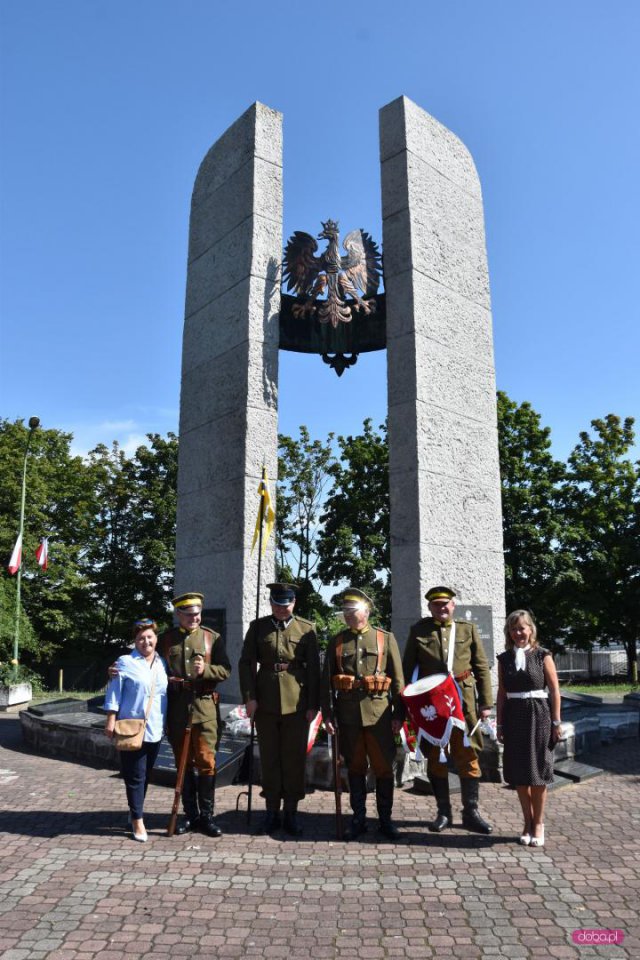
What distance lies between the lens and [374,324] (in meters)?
9.37

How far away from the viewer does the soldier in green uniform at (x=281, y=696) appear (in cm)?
506

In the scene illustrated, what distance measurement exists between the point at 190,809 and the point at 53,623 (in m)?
23.5

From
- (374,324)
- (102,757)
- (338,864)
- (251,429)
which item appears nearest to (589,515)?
(374,324)

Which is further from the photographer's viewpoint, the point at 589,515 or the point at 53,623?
the point at 53,623

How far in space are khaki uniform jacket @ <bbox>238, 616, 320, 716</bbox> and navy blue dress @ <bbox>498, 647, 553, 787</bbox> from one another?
4.38 ft

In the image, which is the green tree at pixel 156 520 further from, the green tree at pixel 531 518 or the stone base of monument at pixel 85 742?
the stone base of monument at pixel 85 742

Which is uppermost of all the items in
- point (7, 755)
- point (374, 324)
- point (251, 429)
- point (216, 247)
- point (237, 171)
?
point (237, 171)

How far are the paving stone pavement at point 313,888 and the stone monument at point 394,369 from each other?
2824 mm

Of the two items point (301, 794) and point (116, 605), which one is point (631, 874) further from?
point (116, 605)

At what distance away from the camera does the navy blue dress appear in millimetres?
4652

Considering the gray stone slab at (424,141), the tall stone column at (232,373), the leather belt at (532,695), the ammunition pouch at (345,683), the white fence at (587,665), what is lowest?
the white fence at (587,665)

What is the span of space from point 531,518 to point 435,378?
640 inches

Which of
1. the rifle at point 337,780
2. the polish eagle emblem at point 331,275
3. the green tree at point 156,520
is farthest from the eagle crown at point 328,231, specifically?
the green tree at point 156,520

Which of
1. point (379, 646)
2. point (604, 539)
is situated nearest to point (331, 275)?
point (379, 646)
